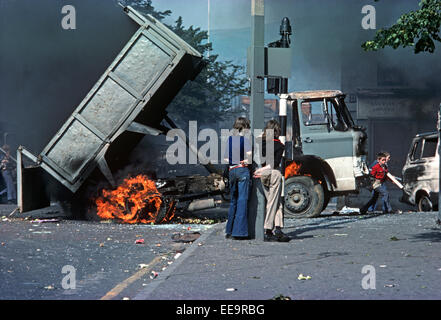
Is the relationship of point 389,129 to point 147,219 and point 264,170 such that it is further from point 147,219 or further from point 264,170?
point 264,170

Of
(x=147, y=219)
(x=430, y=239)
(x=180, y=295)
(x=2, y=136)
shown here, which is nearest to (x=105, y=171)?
(x=147, y=219)

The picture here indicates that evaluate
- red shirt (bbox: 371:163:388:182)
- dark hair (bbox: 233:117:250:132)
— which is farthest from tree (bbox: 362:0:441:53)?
red shirt (bbox: 371:163:388:182)

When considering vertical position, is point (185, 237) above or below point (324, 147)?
below

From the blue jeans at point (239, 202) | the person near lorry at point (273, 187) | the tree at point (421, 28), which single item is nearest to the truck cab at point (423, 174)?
the person near lorry at point (273, 187)

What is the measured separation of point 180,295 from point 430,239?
4624mm

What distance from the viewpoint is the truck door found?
12.1 m

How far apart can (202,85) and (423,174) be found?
16.1 m

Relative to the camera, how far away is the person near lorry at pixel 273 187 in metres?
8.62

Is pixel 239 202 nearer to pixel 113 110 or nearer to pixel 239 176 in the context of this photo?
pixel 239 176

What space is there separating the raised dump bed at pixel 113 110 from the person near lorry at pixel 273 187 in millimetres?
3177

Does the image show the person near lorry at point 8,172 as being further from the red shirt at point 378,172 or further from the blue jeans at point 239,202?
the blue jeans at point 239,202

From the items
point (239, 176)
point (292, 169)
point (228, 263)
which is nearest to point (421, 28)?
point (239, 176)

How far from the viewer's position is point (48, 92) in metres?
14.1

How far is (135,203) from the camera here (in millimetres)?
11734
